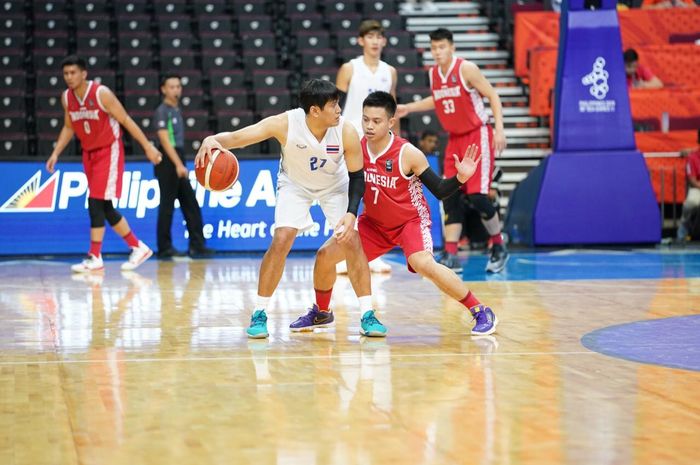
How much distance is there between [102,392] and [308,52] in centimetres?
1201

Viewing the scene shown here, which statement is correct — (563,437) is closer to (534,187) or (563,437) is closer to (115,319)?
(115,319)

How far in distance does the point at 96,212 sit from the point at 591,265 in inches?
182

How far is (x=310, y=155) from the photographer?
230 inches

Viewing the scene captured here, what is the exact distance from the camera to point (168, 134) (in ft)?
38.7

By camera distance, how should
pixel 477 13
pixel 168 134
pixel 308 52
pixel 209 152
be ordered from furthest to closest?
pixel 477 13 < pixel 308 52 < pixel 168 134 < pixel 209 152

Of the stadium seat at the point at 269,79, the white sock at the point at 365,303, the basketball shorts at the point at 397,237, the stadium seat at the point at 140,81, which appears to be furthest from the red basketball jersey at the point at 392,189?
the stadium seat at the point at 140,81

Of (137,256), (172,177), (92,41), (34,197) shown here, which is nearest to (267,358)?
(137,256)

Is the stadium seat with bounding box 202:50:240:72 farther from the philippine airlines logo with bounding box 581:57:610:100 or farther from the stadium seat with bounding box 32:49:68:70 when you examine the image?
the philippine airlines logo with bounding box 581:57:610:100

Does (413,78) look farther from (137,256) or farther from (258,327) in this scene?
(258,327)

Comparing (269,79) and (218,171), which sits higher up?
(269,79)

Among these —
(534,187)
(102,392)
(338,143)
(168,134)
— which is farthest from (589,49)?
(102,392)

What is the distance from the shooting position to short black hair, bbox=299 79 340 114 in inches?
223

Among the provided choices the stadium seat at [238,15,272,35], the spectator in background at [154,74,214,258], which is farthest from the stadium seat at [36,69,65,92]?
the spectator in background at [154,74,214,258]

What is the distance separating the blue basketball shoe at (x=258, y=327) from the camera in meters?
5.69
